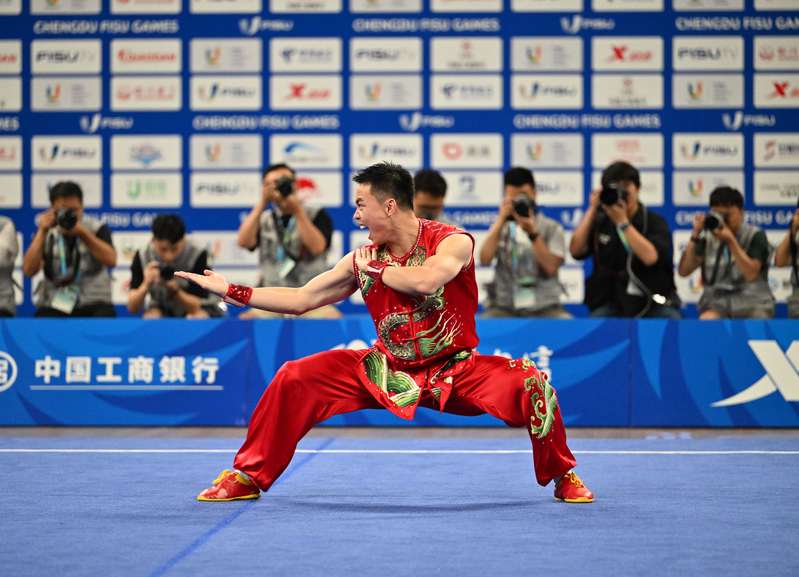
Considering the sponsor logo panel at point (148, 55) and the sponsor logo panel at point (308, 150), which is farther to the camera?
the sponsor logo panel at point (148, 55)

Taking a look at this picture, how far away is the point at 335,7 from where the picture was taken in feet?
35.3

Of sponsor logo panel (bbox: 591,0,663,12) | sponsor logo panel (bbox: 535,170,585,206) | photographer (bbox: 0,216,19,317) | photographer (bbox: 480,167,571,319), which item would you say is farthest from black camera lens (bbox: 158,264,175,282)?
sponsor logo panel (bbox: 591,0,663,12)

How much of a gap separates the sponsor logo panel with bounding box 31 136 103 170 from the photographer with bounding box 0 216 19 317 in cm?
189

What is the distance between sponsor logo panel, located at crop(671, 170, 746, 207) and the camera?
35.1ft

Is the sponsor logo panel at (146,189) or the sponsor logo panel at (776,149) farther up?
the sponsor logo panel at (776,149)

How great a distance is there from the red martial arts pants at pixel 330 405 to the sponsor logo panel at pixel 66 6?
22.1 ft

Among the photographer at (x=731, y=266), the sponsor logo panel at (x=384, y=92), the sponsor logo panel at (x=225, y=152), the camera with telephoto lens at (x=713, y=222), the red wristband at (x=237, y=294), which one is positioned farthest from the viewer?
the sponsor logo panel at (x=225, y=152)

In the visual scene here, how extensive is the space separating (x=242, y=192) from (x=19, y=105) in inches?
85.5

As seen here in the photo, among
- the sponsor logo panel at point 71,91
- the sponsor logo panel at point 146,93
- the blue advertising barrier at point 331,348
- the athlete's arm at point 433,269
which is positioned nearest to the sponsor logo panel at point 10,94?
the sponsor logo panel at point 71,91

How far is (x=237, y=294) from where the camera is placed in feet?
16.6

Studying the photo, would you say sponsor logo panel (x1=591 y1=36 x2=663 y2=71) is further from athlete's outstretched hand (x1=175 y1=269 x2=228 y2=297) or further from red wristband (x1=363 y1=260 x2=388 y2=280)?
athlete's outstretched hand (x1=175 y1=269 x2=228 y2=297)

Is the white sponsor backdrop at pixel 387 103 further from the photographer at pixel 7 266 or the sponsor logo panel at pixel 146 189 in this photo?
the photographer at pixel 7 266

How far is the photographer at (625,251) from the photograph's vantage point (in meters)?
8.30

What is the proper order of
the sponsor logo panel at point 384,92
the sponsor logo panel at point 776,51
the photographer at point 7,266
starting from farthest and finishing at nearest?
the sponsor logo panel at point 384,92 → the sponsor logo panel at point 776,51 → the photographer at point 7,266
